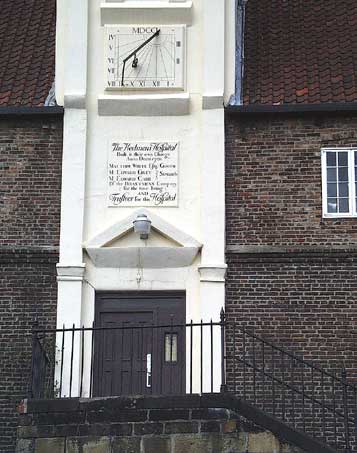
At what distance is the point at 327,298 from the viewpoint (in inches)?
605

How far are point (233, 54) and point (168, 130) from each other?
175 cm

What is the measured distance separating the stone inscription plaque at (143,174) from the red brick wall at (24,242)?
935 millimetres

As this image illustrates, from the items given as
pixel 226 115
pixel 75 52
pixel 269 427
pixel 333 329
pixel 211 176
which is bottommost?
pixel 269 427

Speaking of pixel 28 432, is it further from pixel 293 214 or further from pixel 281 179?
pixel 281 179

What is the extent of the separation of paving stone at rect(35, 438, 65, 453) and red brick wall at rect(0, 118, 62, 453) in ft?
8.10

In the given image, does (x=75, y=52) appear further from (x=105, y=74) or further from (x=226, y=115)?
(x=226, y=115)

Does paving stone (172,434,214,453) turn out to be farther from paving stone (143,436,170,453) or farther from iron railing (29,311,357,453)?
iron railing (29,311,357,453)

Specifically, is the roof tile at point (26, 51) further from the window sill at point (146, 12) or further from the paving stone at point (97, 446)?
the paving stone at point (97, 446)

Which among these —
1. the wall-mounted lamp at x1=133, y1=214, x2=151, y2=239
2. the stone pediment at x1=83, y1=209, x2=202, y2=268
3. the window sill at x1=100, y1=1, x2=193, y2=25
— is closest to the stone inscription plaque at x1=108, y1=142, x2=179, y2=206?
the stone pediment at x1=83, y1=209, x2=202, y2=268

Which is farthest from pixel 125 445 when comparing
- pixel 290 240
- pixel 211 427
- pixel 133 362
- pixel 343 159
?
pixel 343 159

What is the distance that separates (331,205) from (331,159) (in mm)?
777

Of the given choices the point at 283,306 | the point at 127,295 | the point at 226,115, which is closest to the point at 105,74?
the point at 226,115

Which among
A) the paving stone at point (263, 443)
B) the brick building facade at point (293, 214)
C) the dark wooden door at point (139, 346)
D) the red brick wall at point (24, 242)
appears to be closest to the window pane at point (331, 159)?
the brick building facade at point (293, 214)

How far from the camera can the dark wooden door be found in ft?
49.5
